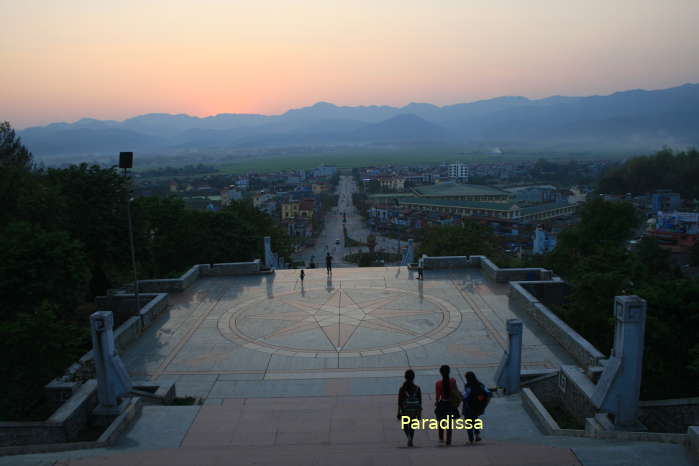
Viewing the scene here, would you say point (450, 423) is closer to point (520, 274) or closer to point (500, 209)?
point (520, 274)

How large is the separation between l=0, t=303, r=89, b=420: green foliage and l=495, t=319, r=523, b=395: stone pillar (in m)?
9.20

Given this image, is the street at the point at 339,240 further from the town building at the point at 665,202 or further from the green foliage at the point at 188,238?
the town building at the point at 665,202

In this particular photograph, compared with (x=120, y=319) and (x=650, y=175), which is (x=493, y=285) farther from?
(x=650, y=175)

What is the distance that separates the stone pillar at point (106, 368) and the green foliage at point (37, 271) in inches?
257

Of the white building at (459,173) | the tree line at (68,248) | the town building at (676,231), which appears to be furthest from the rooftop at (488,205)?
the white building at (459,173)

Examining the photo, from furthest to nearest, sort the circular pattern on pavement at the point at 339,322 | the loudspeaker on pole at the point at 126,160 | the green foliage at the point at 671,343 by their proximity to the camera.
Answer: the circular pattern on pavement at the point at 339,322, the loudspeaker on pole at the point at 126,160, the green foliage at the point at 671,343

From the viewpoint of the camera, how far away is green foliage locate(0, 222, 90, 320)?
1490cm

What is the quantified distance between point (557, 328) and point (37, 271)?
14.9 m

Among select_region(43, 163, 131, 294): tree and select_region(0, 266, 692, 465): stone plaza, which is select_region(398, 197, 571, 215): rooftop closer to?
select_region(0, 266, 692, 465): stone plaza

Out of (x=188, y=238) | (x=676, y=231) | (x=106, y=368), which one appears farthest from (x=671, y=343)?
(x=676, y=231)

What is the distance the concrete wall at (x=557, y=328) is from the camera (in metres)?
12.5

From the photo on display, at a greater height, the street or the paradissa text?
the paradissa text

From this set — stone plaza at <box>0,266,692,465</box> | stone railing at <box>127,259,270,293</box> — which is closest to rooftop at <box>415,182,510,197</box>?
stone railing at <box>127,259,270,293</box>

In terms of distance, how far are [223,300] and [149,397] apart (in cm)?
813
